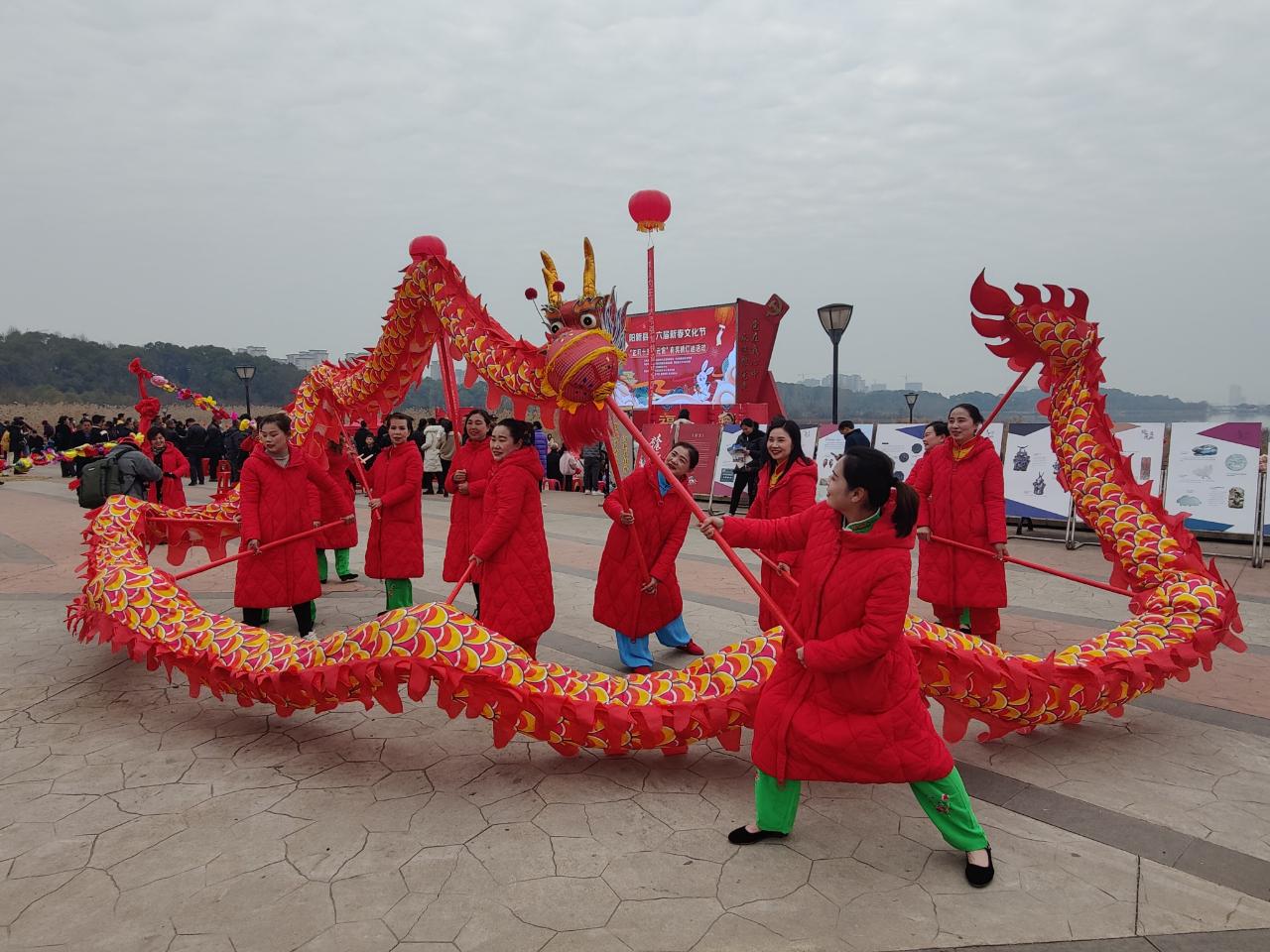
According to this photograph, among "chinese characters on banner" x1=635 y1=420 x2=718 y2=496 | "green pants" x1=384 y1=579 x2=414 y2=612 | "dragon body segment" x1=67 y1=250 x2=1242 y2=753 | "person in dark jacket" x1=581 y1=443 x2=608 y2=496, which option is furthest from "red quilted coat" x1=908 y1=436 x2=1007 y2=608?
"person in dark jacket" x1=581 y1=443 x2=608 y2=496

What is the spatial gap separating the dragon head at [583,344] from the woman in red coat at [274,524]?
7.50 ft

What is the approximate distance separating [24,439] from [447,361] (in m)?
21.4

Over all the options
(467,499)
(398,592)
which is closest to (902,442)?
(467,499)

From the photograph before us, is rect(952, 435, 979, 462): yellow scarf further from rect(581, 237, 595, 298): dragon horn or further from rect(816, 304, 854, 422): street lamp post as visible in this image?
rect(816, 304, 854, 422): street lamp post

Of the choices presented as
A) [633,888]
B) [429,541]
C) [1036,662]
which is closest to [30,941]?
[633,888]

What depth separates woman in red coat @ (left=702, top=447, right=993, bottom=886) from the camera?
2.28 metres

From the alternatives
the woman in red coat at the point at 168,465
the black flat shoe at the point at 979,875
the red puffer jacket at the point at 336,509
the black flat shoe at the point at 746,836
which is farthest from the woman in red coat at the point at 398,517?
the woman in red coat at the point at 168,465

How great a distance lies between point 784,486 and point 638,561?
0.93 m

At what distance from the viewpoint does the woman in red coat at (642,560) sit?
4.38 meters

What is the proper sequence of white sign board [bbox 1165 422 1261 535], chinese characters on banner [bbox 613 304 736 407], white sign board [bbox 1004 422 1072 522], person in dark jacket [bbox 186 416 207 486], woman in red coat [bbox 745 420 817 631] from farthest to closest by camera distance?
chinese characters on banner [bbox 613 304 736 407] < person in dark jacket [bbox 186 416 207 486] < white sign board [bbox 1004 422 1072 522] < white sign board [bbox 1165 422 1261 535] < woman in red coat [bbox 745 420 817 631]

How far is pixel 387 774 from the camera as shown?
3.21 m

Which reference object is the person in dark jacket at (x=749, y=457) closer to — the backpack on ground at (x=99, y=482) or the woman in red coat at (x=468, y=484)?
the woman in red coat at (x=468, y=484)

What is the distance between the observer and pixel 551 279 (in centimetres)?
363

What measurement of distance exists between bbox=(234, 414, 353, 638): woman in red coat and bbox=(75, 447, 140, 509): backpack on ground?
103cm
